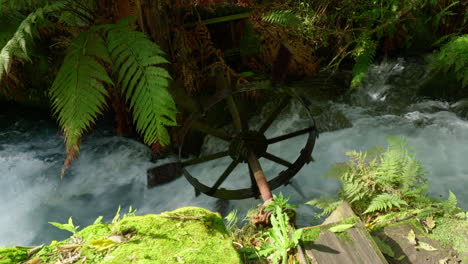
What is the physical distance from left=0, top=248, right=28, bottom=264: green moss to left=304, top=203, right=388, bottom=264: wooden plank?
1.22m

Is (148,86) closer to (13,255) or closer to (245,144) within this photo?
(13,255)

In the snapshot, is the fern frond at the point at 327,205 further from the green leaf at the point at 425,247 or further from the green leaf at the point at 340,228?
the green leaf at the point at 340,228

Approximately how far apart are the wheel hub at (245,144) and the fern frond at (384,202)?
3.85ft

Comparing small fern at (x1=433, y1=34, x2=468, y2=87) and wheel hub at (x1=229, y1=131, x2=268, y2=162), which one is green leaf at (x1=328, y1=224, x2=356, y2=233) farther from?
small fern at (x1=433, y1=34, x2=468, y2=87)

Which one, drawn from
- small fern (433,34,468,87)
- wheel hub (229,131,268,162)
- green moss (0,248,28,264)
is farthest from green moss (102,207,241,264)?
small fern (433,34,468,87)

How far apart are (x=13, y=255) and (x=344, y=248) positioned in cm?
145

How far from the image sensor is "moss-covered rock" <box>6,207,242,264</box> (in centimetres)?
118

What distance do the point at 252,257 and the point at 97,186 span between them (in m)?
3.20

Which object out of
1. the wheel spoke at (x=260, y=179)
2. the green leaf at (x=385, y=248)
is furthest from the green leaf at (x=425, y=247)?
the wheel spoke at (x=260, y=179)

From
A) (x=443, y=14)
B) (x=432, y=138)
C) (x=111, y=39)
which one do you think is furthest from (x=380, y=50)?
(x=111, y=39)

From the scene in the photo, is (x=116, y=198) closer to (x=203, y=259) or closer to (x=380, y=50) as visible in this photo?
(x=203, y=259)

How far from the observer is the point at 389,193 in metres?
2.30

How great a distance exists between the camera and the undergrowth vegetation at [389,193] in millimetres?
2053

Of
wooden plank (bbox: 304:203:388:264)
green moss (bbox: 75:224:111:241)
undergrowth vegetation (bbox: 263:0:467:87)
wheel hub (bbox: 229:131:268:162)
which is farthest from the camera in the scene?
undergrowth vegetation (bbox: 263:0:467:87)
